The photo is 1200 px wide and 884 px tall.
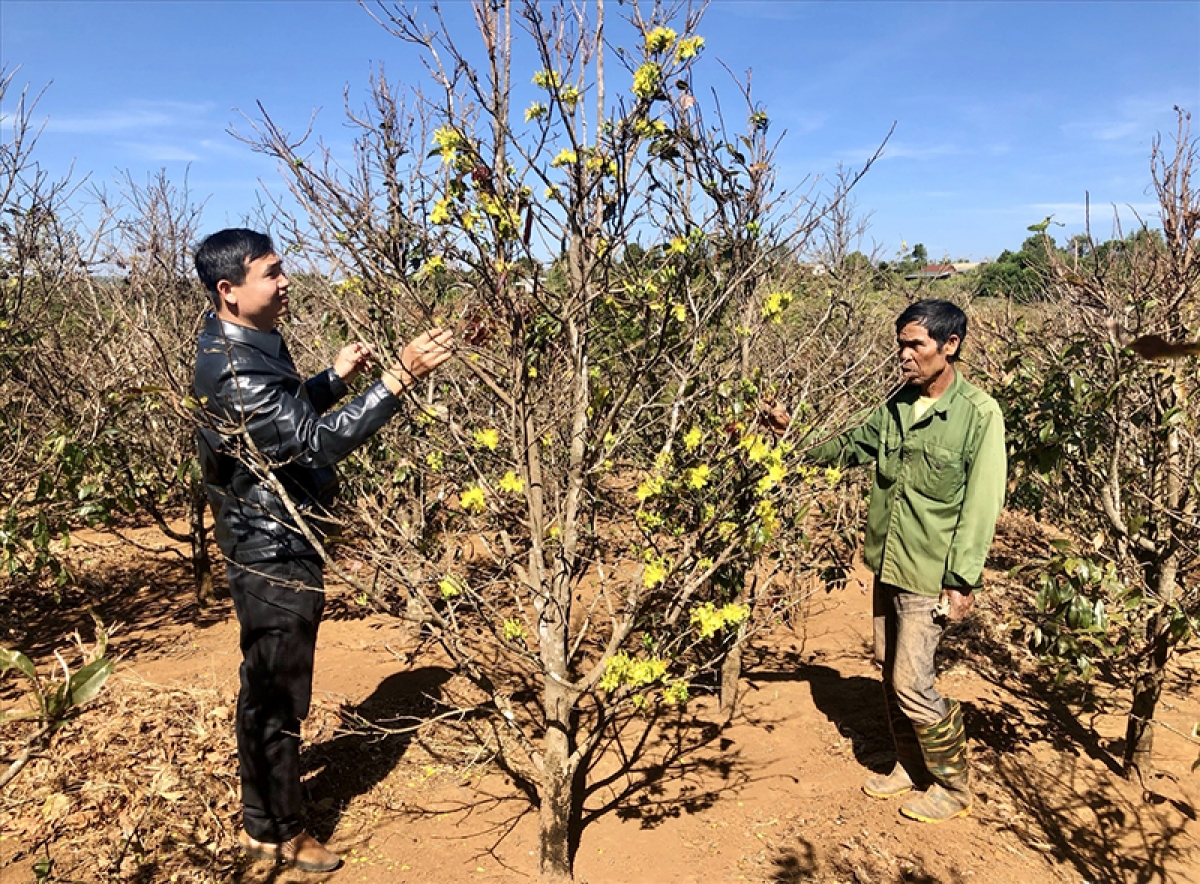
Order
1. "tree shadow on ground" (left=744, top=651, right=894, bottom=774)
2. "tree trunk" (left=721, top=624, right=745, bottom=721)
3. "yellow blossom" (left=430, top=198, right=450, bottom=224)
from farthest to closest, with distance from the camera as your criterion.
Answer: "tree trunk" (left=721, top=624, right=745, bottom=721) < "tree shadow on ground" (left=744, top=651, right=894, bottom=774) < "yellow blossom" (left=430, top=198, right=450, bottom=224)

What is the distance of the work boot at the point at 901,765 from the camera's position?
10.3ft

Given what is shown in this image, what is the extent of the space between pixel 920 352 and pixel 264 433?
7.78 feet

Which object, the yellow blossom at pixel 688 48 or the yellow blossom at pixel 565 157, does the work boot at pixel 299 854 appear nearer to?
the yellow blossom at pixel 565 157

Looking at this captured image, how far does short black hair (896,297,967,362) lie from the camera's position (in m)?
2.78

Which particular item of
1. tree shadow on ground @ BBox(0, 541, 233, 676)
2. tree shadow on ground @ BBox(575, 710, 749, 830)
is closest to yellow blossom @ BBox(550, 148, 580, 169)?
tree shadow on ground @ BBox(575, 710, 749, 830)

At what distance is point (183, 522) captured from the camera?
796 centimetres

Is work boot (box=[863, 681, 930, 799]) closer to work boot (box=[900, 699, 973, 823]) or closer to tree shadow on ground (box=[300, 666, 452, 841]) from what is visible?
work boot (box=[900, 699, 973, 823])

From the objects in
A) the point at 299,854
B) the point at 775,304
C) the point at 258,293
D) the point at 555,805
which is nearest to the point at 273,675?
the point at 299,854

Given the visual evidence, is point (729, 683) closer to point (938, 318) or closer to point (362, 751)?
point (362, 751)

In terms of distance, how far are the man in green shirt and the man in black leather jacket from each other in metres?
1.78

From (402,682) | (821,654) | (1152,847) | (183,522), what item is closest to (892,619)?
(1152,847)

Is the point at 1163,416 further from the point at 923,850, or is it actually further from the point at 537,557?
the point at 537,557

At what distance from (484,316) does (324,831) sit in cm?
216

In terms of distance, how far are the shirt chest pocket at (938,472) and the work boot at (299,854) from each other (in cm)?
267
